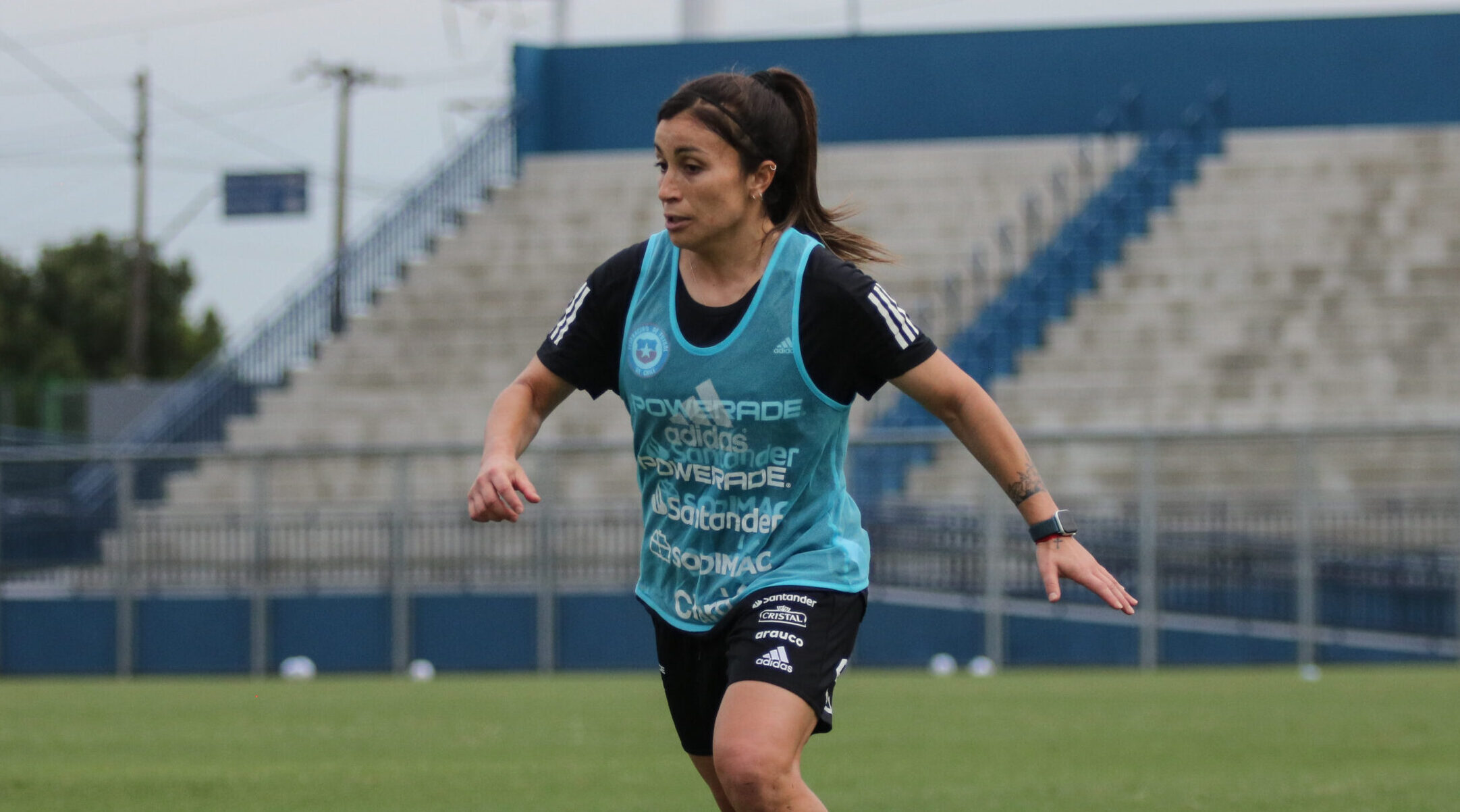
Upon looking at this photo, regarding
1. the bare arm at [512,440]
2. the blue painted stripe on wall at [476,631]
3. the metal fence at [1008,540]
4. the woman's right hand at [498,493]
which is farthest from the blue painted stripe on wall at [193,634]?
the woman's right hand at [498,493]

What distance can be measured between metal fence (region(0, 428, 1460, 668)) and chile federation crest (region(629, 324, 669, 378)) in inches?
405

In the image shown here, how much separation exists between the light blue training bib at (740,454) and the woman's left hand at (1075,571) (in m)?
0.43

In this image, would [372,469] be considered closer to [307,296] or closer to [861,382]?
[307,296]

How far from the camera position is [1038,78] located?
2762cm

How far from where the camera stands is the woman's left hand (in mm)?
Answer: 3932

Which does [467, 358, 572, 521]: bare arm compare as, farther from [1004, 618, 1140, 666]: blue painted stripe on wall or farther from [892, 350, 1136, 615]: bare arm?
[1004, 618, 1140, 666]: blue painted stripe on wall

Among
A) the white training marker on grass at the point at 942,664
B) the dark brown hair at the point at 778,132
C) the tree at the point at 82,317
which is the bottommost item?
the white training marker on grass at the point at 942,664

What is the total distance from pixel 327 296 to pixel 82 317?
4481 centimetres

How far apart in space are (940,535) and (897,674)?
1616 millimetres

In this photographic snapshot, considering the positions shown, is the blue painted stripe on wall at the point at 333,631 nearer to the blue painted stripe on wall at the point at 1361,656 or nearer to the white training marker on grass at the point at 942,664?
the white training marker on grass at the point at 942,664

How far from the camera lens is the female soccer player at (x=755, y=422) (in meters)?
4.03

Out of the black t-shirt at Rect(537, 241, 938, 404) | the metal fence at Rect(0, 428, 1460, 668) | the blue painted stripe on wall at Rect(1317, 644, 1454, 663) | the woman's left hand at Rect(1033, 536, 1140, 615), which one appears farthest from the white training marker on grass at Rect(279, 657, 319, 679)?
Answer: the woman's left hand at Rect(1033, 536, 1140, 615)

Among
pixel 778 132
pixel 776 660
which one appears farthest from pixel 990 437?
pixel 778 132

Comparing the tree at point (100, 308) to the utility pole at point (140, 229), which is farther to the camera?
the tree at point (100, 308)
